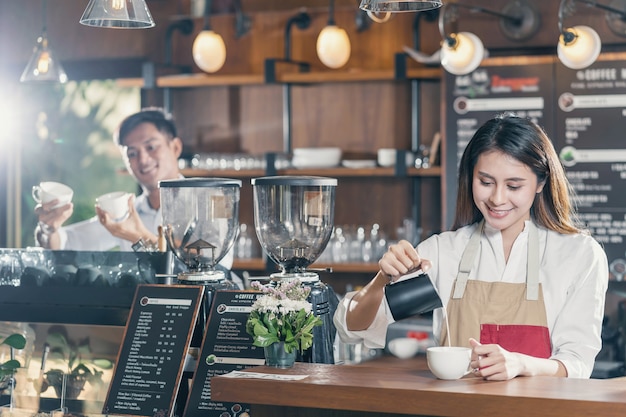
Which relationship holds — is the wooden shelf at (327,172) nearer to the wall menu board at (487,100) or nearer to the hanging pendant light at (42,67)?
the wall menu board at (487,100)

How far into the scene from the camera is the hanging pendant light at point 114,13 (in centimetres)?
276

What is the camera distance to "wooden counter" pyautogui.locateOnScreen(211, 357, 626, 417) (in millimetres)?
2049

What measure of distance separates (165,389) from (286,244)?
1.71 ft

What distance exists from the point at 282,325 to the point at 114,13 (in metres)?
1.01

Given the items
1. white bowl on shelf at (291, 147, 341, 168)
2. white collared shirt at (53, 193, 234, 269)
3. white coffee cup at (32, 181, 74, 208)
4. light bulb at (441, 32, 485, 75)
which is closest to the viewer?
white coffee cup at (32, 181, 74, 208)

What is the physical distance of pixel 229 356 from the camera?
275 cm

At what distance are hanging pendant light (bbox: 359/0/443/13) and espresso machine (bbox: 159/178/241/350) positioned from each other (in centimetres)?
70

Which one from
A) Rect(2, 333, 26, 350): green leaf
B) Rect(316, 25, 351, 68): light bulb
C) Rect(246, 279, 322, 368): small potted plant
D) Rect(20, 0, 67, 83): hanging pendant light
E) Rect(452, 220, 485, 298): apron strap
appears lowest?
Rect(2, 333, 26, 350): green leaf

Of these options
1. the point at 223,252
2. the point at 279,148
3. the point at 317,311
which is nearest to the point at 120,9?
the point at 223,252

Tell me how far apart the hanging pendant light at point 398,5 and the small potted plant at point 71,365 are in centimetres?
137

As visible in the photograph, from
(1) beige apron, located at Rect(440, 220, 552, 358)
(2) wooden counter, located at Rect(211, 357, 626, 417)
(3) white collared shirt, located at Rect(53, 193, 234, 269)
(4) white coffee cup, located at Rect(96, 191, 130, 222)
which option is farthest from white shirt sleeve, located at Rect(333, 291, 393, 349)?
(3) white collared shirt, located at Rect(53, 193, 234, 269)

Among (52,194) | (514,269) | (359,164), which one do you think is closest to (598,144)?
(359,164)

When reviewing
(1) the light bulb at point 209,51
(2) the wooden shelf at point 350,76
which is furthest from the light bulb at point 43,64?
(2) the wooden shelf at point 350,76

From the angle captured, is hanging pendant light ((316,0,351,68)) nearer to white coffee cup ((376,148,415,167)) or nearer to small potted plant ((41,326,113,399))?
white coffee cup ((376,148,415,167))
